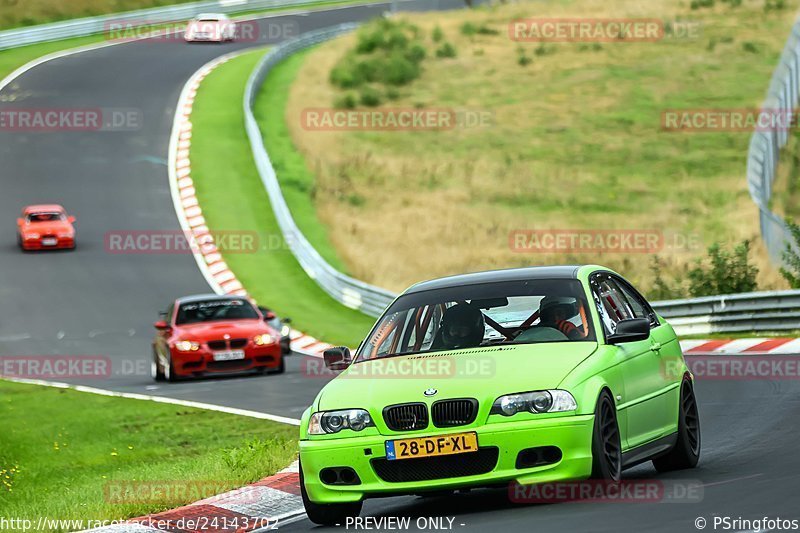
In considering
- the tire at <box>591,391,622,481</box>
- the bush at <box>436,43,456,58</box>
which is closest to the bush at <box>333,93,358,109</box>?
the bush at <box>436,43,456,58</box>

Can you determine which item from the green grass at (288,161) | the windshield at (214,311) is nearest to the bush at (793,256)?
the windshield at (214,311)

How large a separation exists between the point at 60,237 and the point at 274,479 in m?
28.0

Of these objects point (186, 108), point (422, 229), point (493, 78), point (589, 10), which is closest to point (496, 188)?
point (422, 229)

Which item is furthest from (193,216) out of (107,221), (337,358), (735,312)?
(337,358)

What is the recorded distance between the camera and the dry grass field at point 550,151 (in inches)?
1535

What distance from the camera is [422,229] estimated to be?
41094 mm

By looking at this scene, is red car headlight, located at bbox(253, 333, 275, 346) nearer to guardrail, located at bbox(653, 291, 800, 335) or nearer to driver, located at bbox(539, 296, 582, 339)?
guardrail, located at bbox(653, 291, 800, 335)

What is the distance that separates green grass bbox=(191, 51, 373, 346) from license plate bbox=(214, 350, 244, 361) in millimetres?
5131

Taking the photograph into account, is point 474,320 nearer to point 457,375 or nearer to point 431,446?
point 457,375

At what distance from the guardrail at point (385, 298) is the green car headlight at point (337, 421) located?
1435cm

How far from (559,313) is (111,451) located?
7.42 m

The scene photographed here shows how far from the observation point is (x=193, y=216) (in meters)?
40.8

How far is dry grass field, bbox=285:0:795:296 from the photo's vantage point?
1535 inches

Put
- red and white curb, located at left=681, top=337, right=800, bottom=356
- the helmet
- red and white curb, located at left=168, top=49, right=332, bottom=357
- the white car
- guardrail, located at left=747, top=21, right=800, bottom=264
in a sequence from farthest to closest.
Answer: the white car, guardrail, located at left=747, top=21, right=800, bottom=264, red and white curb, located at left=168, top=49, right=332, bottom=357, red and white curb, located at left=681, top=337, right=800, bottom=356, the helmet
